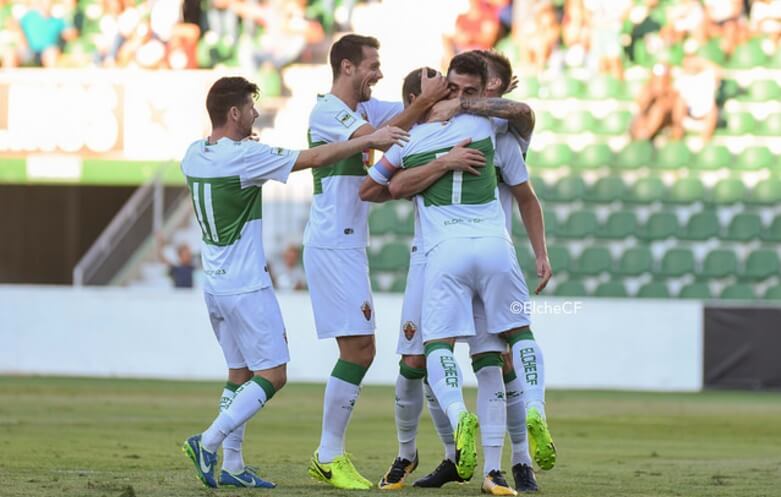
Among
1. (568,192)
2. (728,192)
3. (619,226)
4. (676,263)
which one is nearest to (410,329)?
(676,263)

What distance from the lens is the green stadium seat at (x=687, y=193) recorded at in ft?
64.7

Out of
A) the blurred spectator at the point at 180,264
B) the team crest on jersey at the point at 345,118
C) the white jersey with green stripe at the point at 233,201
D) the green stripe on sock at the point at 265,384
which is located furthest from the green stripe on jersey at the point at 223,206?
the blurred spectator at the point at 180,264

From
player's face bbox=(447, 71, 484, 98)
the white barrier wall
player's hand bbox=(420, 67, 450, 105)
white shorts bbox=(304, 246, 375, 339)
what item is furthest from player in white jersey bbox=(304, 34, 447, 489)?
the white barrier wall

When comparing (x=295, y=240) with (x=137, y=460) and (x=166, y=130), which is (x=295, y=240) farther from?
(x=137, y=460)

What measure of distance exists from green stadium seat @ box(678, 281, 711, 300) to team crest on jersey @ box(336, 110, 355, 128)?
40.7 feet

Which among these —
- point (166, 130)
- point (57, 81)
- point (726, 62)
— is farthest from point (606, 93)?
point (57, 81)

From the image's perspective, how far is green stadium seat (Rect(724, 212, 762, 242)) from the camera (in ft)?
63.5

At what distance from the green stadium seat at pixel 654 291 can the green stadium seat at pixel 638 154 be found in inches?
79.4

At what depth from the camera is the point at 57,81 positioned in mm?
21172

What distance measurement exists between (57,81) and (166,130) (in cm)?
192

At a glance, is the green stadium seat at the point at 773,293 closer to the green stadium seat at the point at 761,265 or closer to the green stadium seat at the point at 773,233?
the green stadium seat at the point at 761,265

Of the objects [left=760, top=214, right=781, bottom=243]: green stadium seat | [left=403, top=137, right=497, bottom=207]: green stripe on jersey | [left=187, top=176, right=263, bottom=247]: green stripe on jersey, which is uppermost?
[left=403, top=137, right=497, bottom=207]: green stripe on jersey

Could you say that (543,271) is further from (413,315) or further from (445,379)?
(445,379)

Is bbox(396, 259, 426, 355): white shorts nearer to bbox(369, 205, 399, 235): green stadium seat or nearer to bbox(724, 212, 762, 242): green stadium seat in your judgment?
bbox(369, 205, 399, 235): green stadium seat
